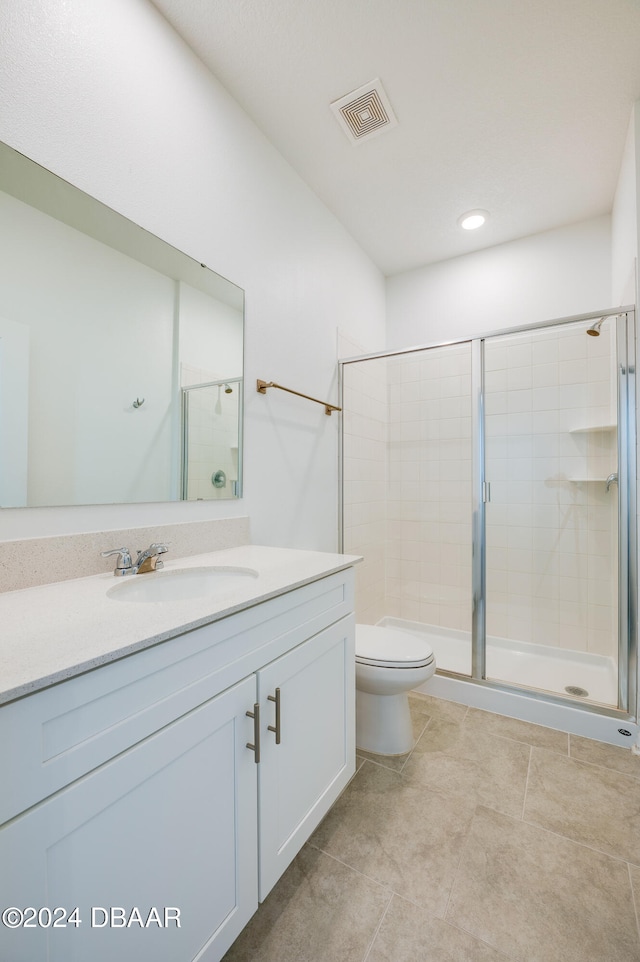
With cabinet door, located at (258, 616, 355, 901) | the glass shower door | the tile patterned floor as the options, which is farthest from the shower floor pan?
cabinet door, located at (258, 616, 355, 901)

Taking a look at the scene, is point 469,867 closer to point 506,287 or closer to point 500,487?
point 500,487

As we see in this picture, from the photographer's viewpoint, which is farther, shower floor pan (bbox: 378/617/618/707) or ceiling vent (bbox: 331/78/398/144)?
shower floor pan (bbox: 378/617/618/707)

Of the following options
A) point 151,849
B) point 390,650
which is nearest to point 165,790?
point 151,849

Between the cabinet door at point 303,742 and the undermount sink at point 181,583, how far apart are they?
30cm

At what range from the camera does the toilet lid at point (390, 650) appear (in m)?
1.55

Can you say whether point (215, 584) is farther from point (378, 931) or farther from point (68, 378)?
point (378, 931)

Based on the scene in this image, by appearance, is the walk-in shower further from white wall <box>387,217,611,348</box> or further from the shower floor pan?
white wall <box>387,217,611,348</box>

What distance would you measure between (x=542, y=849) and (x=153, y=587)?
141 cm

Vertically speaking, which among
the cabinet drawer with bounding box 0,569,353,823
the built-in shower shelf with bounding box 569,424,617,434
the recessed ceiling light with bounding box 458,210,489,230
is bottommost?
the cabinet drawer with bounding box 0,569,353,823

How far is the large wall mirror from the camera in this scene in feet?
3.21

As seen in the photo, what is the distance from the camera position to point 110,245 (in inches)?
46.1

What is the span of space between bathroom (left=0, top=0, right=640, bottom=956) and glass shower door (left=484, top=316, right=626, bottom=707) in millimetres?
357

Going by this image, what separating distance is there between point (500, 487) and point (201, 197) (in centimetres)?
215

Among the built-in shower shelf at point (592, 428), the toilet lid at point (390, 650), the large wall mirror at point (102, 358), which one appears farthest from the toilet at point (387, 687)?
the built-in shower shelf at point (592, 428)
